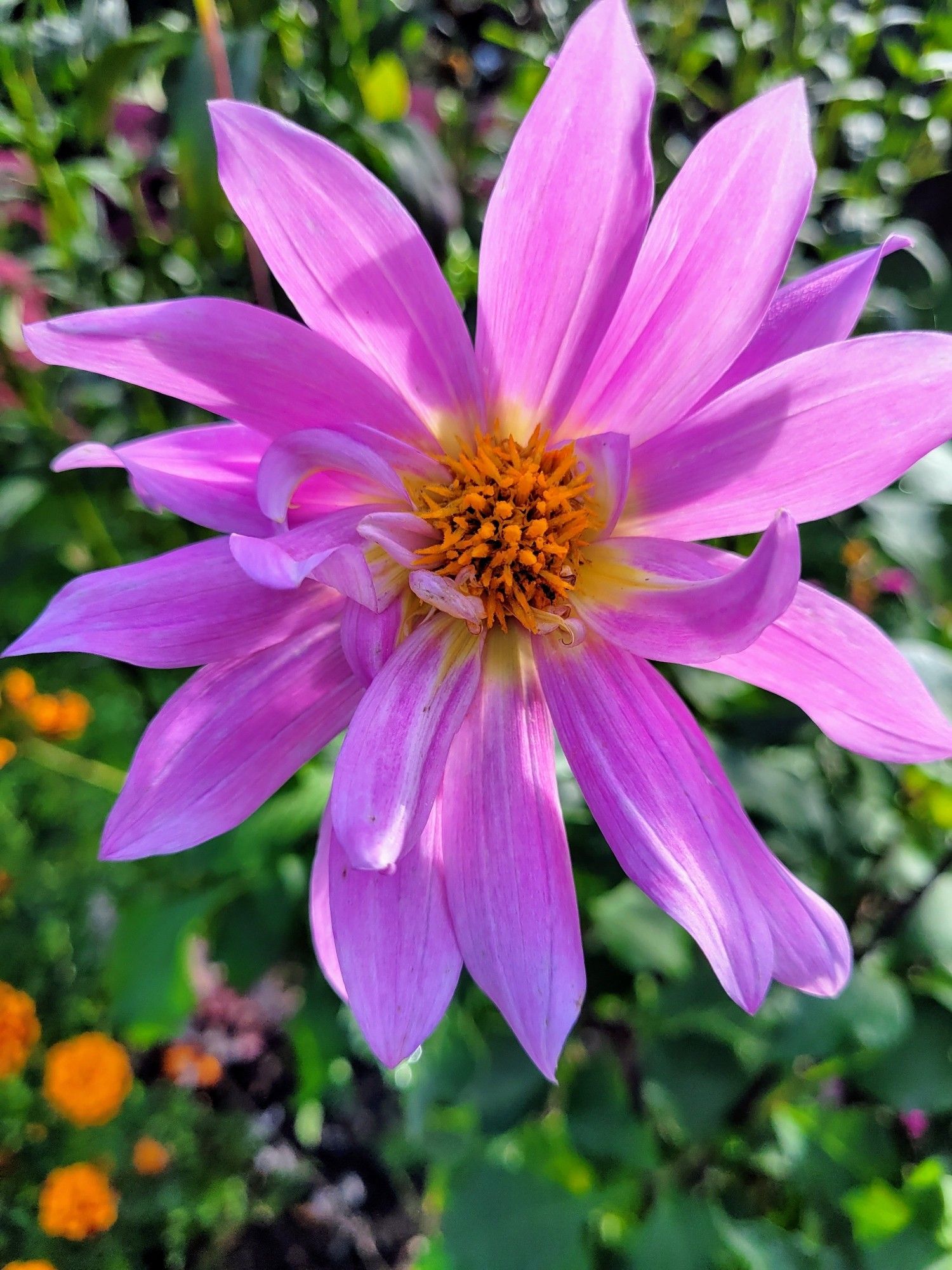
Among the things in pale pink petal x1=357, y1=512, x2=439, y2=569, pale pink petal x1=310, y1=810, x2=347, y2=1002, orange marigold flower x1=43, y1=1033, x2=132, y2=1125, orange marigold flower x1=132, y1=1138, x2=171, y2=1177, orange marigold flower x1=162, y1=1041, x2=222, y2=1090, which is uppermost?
pale pink petal x1=357, y1=512, x2=439, y2=569

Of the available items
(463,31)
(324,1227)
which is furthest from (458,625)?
(324,1227)

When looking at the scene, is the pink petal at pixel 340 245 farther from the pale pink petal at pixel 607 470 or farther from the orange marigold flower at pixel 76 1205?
the orange marigold flower at pixel 76 1205

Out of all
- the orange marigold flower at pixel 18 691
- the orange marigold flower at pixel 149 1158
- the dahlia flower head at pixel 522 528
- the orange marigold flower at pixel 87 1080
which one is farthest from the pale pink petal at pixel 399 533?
the orange marigold flower at pixel 149 1158

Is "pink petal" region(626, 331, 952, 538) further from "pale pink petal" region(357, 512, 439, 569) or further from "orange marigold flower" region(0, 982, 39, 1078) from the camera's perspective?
"orange marigold flower" region(0, 982, 39, 1078)

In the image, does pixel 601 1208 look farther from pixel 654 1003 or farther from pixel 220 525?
pixel 220 525

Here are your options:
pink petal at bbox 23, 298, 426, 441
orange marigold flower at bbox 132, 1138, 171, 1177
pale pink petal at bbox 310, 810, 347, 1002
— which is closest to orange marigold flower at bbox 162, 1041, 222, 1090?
orange marigold flower at bbox 132, 1138, 171, 1177

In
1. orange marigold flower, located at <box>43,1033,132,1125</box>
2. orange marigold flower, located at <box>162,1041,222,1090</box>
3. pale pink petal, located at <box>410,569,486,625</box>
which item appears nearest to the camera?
pale pink petal, located at <box>410,569,486,625</box>
